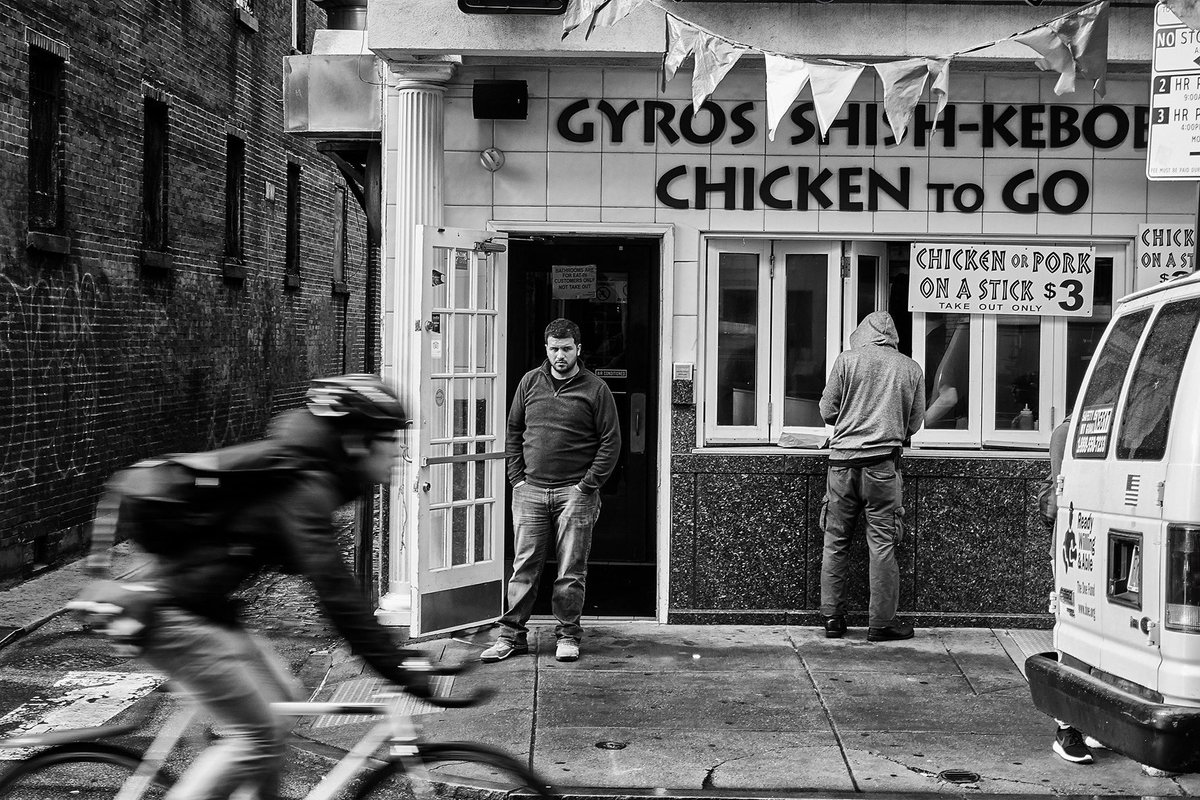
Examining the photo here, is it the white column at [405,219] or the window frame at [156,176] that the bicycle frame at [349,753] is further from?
the window frame at [156,176]

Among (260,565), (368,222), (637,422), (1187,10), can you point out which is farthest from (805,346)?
(260,565)

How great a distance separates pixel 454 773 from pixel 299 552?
0.76 m

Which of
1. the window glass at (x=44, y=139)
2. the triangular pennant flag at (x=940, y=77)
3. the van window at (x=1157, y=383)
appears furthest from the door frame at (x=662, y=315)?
the window glass at (x=44, y=139)

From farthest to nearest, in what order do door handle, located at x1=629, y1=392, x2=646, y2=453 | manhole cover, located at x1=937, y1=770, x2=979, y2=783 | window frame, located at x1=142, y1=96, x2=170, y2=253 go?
window frame, located at x1=142, y1=96, x2=170, y2=253, door handle, located at x1=629, y1=392, x2=646, y2=453, manhole cover, located at x1=937, y1=770, x2=979, y2=783

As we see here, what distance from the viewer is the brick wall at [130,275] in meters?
11.2

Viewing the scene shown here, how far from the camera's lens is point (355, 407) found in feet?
12.3

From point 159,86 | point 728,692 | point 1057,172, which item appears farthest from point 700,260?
point 159,86

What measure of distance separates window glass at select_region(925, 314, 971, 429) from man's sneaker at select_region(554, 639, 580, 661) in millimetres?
2856

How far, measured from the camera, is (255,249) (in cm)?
1784

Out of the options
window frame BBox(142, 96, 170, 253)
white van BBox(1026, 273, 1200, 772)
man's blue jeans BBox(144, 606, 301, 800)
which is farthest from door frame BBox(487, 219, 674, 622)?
window frame BBox(142, 96, 170, 253)

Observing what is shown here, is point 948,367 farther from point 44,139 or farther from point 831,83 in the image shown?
point 44,139

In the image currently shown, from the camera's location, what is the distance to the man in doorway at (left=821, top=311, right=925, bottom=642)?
8.49m

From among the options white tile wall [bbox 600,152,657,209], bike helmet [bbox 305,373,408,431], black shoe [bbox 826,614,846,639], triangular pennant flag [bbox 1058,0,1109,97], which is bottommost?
black shoe [bbox 826,614,846,639]

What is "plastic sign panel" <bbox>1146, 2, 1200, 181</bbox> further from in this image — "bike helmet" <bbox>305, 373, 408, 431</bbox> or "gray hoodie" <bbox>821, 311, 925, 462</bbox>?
"bike helmet" <bbox>305, 373, 408, 431</bbox>
